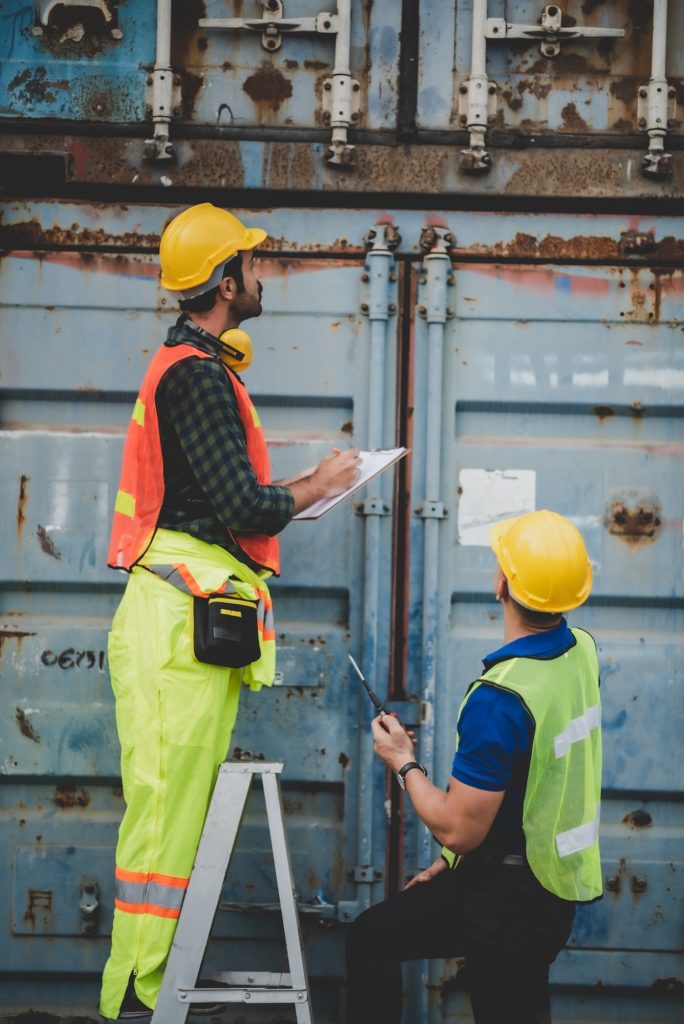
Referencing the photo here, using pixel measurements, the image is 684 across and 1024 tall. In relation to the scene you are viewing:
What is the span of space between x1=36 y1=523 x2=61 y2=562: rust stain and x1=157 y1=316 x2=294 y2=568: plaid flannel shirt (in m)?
0.82

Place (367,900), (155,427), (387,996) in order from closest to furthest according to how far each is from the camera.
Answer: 1. (387,996)
2. (155,427)
3. (367,900)

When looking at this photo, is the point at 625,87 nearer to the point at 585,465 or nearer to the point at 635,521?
the point at 585,465

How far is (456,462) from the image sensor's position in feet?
12.0

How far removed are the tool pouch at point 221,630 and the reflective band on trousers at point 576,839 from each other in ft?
2.99

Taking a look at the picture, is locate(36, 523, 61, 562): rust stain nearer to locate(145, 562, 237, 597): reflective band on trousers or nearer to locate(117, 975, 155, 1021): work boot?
locate(145, 562, 237, 597): reflective band on trousers

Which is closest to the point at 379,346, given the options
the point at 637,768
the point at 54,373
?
the point at 54,373

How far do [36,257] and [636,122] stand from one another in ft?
6.55

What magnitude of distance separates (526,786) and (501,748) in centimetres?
14

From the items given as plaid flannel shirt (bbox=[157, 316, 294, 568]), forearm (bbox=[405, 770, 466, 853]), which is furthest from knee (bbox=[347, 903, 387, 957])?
plaid flannel shirt (bbox=[157, 316, 294, 568])

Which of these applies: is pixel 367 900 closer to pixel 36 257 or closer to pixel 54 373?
pixel 54 373

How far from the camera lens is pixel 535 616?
249 cm

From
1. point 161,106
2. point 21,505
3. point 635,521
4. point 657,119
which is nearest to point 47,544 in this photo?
point 21,505

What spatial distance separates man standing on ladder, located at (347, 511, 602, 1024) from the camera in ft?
7.75

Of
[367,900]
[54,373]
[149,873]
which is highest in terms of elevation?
[54,373]
